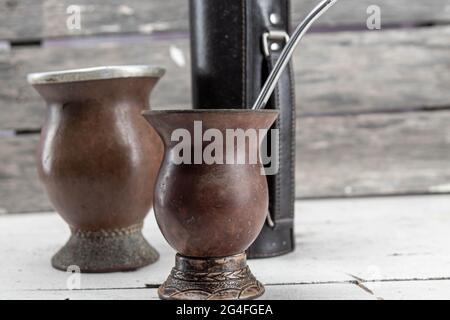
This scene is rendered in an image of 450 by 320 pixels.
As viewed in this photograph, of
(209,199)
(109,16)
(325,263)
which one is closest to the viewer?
(209,199)

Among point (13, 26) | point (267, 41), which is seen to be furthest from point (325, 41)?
point (13, 26)

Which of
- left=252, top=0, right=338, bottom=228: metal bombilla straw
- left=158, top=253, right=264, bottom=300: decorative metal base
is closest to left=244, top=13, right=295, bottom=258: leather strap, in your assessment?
left=252, top=0, right=338, bottom=228: metal bombilla straw

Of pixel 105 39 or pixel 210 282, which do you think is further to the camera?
pixel 105 39

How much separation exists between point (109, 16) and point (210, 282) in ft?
3.39

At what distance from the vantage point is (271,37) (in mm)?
1087

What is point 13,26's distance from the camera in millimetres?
1713

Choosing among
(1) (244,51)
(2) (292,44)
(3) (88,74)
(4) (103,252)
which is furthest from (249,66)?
(4) (103,252)

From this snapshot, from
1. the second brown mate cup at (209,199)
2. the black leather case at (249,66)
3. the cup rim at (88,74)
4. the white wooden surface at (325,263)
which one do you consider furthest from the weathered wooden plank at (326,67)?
the second brown mate cup at (209,199)

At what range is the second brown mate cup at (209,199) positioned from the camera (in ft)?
2.74

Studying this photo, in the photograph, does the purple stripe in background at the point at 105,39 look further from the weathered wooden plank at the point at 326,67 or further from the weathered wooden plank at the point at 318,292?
the weathered wooden plank at the point at 318,292

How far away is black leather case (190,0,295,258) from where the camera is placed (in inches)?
42.2

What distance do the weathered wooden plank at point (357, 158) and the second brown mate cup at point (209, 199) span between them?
0.90 m

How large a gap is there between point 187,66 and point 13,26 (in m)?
0.45

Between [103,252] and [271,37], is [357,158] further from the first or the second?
[103,252]
